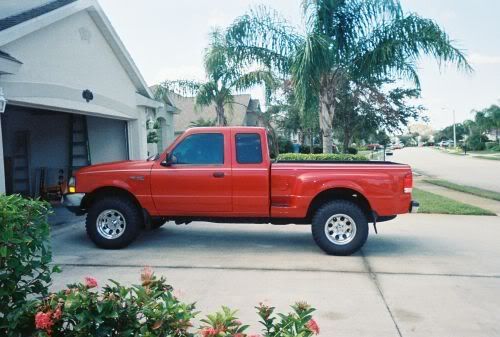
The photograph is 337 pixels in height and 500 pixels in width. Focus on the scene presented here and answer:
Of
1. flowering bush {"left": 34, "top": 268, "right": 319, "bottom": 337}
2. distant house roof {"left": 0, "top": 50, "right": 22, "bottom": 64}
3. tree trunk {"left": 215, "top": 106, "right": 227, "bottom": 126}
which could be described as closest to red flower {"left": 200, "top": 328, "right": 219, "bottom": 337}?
flowering bush {"left": 34, "top": 268, "right": 319, "bottom": 337}

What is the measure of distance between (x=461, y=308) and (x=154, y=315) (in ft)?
11.8

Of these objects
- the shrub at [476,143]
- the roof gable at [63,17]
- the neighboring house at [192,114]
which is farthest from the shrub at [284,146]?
the shrub at [476,143]

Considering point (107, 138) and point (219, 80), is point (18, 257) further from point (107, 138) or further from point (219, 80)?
point (219, 80)

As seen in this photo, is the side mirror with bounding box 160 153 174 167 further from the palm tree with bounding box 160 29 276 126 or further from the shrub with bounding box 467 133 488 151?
the shrub with bounding box 467 133 488 151

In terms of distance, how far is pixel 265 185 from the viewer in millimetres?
6543

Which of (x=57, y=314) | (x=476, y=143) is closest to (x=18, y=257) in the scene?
(x=57, y=314)

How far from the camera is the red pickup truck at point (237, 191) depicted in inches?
253

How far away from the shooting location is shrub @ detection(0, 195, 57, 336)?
2355 millimetres

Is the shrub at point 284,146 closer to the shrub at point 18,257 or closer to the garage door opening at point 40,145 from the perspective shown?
the garage door opening at point 40,145

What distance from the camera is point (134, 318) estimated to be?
224cm

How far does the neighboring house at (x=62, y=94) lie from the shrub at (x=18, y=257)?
5.10m

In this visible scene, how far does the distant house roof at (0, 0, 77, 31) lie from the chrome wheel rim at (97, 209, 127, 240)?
389 cm

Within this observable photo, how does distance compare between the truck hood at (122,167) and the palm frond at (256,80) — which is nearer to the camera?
the truck hood at (122,167)

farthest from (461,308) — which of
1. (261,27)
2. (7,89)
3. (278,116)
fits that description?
(278,116)
